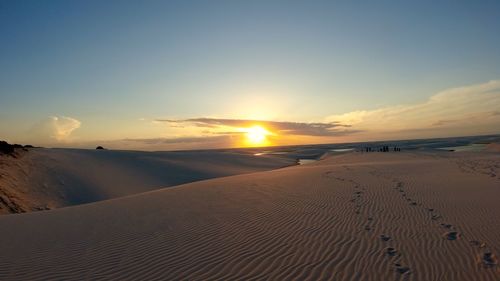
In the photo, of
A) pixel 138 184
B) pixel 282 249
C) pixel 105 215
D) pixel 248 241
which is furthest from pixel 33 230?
pixel 138 184

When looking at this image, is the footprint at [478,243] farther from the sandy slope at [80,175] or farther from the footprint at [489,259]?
the sandy slope at [80,175]

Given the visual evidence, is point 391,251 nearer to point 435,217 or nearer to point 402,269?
point 402,269

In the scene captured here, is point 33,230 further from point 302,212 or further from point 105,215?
point 302,212

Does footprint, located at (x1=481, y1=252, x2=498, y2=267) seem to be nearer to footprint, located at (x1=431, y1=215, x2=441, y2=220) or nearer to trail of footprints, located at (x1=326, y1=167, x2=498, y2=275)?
trail of footprints, located at (x1=326, y1=167, x2=498, y2=275)

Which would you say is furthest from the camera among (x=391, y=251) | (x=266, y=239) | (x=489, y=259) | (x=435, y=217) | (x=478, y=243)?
Result: (x=435, y=217)

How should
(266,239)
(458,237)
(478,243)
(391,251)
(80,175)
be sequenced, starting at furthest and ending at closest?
(80,175) < (266,239) < (458,237) < (478,243) < (391,251)

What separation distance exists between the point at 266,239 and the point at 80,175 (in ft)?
68.2

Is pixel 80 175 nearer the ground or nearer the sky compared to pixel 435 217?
nearer the ground

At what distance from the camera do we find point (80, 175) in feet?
81.8

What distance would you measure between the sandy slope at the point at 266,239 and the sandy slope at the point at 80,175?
8.72m

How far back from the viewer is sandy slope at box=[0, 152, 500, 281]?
6.18 metres

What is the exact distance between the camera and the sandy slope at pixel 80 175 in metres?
19.5

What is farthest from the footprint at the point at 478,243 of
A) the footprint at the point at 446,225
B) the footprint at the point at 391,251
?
the footprint at the point at 391,251

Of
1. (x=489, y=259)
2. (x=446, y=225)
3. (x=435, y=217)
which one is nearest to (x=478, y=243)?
(x=489, y=259)
